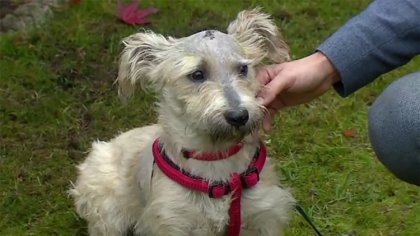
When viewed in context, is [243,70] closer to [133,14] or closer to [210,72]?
[210,72]

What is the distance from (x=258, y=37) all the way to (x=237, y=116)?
54 centimetres

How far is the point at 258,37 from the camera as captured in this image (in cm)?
322

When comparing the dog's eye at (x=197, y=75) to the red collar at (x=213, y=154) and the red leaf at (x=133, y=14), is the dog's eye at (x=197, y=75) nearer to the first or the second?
the red collar at (x=213, y=154)

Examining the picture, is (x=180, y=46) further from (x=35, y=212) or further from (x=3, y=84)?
(x=3, y=84)

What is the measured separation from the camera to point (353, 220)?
412 centimetres

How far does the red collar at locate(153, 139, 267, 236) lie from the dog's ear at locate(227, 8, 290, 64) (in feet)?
1.41

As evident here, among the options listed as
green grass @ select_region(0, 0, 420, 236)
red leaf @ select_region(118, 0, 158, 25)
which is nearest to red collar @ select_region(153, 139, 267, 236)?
green grass @ select_region(0, 0, 420, 236)

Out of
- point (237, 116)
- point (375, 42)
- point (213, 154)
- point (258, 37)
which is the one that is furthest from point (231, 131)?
point (375, 42)

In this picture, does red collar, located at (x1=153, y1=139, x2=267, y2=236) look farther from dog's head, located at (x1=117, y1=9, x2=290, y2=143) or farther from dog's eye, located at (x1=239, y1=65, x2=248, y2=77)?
dog's eye, located at (x1=239, y1=65, x2=248, y2=77)

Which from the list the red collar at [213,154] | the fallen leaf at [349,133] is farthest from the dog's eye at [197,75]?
the fallen leaf at [349,133]

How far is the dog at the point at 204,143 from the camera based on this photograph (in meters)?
2.97

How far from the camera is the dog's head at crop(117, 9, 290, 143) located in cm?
286

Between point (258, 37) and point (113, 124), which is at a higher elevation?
point (258, 37)

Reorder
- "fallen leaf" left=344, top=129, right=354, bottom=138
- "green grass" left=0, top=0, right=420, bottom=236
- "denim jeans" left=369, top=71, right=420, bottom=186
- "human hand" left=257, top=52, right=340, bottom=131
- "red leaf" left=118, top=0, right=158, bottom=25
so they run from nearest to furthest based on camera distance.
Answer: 1. "denim jeans" left=369, top=71, right=420, bottom=186
2. "human hand" left=257, top=52, right=340, bottom=131
3. "green grass" left=0, top=0, right=420, bottom=236
4. "fallen leaf" left=344, top=129, right=354, bottom=138
5. "red leaf" left=118, top=0, right=158, bottom=25
